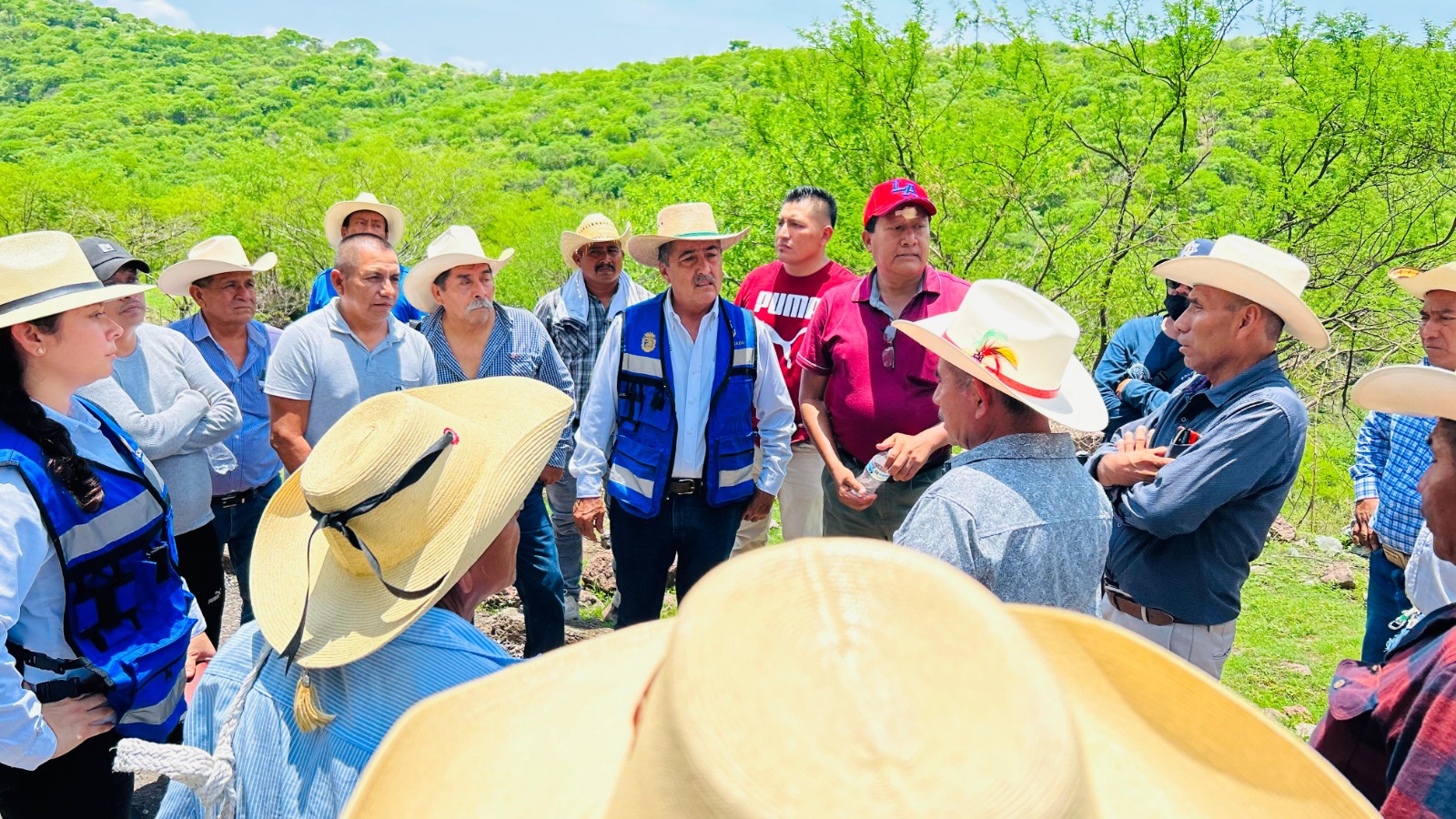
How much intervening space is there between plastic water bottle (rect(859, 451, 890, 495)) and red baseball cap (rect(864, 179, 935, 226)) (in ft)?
4.08

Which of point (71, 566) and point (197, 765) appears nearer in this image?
point (197, 765)

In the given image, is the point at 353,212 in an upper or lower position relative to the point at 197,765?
upper

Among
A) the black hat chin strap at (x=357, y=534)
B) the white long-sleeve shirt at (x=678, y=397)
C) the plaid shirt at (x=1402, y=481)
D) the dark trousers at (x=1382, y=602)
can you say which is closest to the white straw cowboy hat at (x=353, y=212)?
the white long-sleeve shirt at (x=678, y=397)

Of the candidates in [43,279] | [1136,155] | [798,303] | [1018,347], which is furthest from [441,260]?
[1136,155]

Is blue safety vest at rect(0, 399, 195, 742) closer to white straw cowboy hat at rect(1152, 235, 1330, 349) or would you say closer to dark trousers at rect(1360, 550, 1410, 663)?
white straw cowboy hat at rect(1152, 235, 1330, 349)

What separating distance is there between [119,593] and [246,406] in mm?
2351

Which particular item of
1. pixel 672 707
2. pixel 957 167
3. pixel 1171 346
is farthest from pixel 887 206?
pixel 957 167

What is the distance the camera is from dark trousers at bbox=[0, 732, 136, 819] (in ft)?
7.23

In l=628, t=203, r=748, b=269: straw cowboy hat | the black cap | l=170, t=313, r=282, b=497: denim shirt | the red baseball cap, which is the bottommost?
l=170, t=313, r=282, b=497: denim shirt

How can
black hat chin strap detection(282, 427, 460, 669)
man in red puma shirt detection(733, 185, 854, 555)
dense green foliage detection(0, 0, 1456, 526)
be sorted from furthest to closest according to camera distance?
dense green foliage detection(0, 0, 1456, 526), man in red puma shirt detection(733, 185, 854, 555), black hat chin strap detection(282, 427, 460, 669)

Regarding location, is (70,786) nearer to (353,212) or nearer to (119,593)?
(119,593)

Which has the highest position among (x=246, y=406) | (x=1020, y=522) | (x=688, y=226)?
(x=688, y=226)

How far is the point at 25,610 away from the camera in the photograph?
212 centimetres

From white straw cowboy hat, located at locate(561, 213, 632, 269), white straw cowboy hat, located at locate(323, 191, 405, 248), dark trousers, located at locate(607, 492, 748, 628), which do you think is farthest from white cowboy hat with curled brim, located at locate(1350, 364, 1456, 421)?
white straw cowboy hat, located at locate(323, 191, 405, 248)
